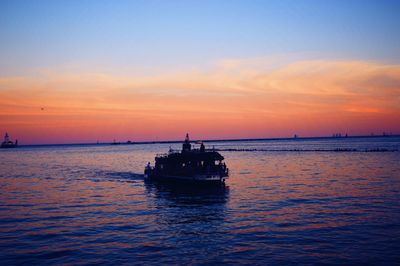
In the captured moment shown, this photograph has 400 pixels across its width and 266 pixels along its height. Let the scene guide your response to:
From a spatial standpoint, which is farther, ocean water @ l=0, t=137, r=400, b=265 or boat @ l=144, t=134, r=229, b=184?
boat @ l=144, t=134, r=229, b=184

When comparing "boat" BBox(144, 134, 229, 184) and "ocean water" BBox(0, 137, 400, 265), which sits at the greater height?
"boat" BBox(144, 134, 229, 184)

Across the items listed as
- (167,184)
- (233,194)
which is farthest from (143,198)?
(167,184)

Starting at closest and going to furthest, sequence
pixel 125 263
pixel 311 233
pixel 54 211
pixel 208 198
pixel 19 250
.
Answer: pixel 125 263 → pixel 19 250 → pixel 311 233 → pixel 54 211 → pixel 208 198

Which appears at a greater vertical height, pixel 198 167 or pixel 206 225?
pixel 198 167

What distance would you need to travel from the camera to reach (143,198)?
3838cm

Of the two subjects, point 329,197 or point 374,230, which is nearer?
point 374,230

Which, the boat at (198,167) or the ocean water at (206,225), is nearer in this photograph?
the ocean water at (206,225)

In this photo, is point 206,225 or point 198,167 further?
point 198,167

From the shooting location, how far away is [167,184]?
50.9m

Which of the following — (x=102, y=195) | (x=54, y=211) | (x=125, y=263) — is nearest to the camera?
(x=125, y=263)

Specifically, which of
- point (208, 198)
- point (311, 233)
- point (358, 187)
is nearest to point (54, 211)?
point (208, 198)

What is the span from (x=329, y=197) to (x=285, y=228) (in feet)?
44.1

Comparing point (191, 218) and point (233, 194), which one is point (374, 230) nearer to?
point (191, 218)

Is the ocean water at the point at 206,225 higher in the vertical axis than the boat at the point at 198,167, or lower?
lower
